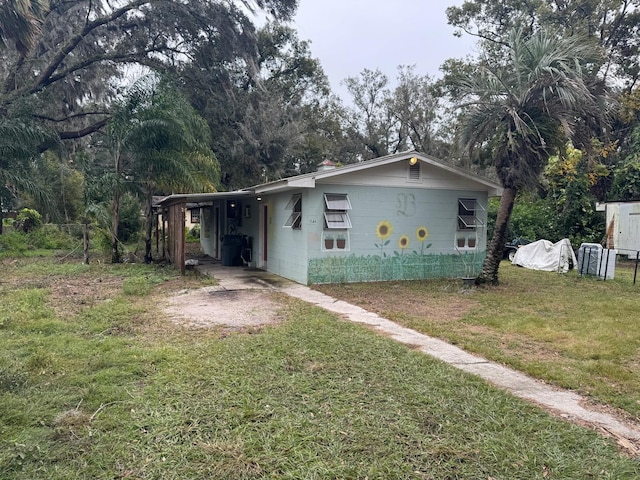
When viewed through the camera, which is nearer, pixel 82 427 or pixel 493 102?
pixel 82 427

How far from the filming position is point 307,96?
27.7m

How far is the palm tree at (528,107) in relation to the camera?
8.98 m

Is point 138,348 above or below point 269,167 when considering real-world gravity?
below

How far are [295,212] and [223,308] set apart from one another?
393cm

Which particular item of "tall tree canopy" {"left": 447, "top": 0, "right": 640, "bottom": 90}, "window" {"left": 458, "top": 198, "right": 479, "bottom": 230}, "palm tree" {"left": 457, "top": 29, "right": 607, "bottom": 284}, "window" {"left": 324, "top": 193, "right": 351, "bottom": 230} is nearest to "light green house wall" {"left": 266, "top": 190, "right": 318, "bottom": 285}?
"window" {"left": 324, "top": 193, "right": 351, "bottom": 230}

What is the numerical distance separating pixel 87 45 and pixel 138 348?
17.2 meters

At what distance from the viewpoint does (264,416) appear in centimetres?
332

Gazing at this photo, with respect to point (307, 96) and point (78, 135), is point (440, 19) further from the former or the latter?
point (78, 135)

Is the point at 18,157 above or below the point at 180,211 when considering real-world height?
above

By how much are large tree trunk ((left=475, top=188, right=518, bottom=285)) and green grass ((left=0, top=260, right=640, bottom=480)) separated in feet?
19.0

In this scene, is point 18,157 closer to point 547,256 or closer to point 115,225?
point 115,225

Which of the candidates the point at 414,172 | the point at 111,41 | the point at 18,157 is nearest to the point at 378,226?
the point at 414,172

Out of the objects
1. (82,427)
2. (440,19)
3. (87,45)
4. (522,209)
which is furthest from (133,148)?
(440,19)

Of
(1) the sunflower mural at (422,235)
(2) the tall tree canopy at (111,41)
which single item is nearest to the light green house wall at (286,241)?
(1) the sunflower mural at (422,235)
